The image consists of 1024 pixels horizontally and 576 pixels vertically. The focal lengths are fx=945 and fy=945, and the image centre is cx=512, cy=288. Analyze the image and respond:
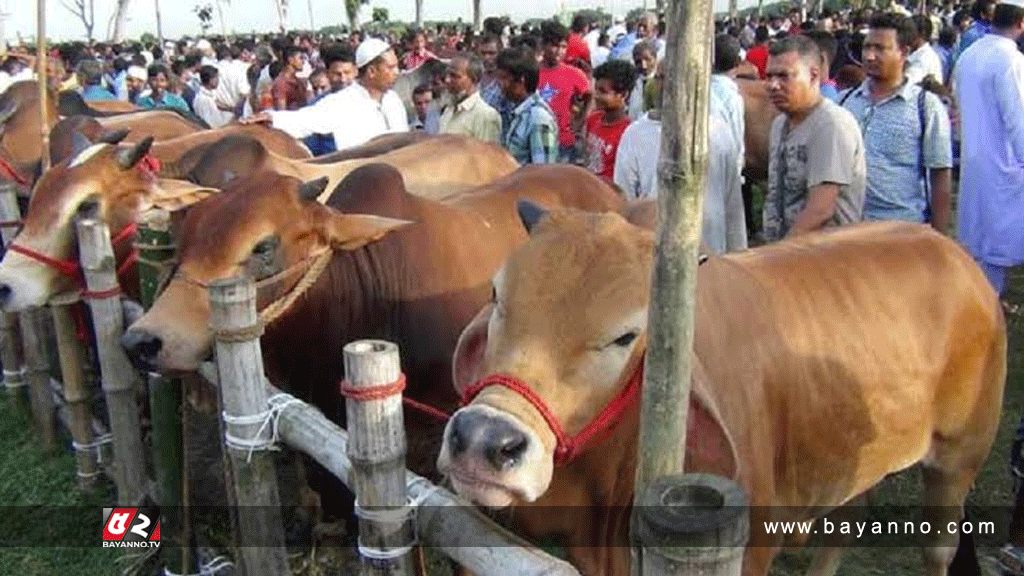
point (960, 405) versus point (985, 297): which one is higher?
point (985, 297)

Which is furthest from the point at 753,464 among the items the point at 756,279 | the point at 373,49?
the point at 373,49

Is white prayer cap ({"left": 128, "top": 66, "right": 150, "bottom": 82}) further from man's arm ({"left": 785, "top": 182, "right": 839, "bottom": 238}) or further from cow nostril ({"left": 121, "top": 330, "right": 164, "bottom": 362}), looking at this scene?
man's arm ({"left": 785, "top": 182, "right": 839, "bottom": 238})

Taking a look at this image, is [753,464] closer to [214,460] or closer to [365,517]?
[365,517]

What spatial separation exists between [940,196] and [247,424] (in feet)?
11.0

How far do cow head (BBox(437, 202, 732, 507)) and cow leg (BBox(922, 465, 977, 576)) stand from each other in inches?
62.3

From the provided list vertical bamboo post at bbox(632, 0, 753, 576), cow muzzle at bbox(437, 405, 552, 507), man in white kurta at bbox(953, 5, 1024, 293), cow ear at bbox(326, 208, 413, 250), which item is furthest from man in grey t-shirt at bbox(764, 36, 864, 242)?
vertical bamboo post at bbox(632, 0, 753, 576)

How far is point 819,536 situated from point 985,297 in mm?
1174

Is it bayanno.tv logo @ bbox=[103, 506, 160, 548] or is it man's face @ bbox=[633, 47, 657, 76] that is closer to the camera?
bayanno.tv logo @ bbox=[103, 506, 160, 548]

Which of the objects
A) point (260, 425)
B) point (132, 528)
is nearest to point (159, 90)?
point (132, 528)

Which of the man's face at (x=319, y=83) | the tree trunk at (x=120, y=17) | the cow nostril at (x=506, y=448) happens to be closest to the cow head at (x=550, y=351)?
the cow nostril at (x=506, y=448)

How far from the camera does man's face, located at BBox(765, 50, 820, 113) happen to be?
4113mm

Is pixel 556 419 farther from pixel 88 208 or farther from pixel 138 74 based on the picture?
pixel 138 74

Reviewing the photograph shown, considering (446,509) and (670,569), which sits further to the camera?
(446,509)

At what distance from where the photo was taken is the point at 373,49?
21.3 ft
